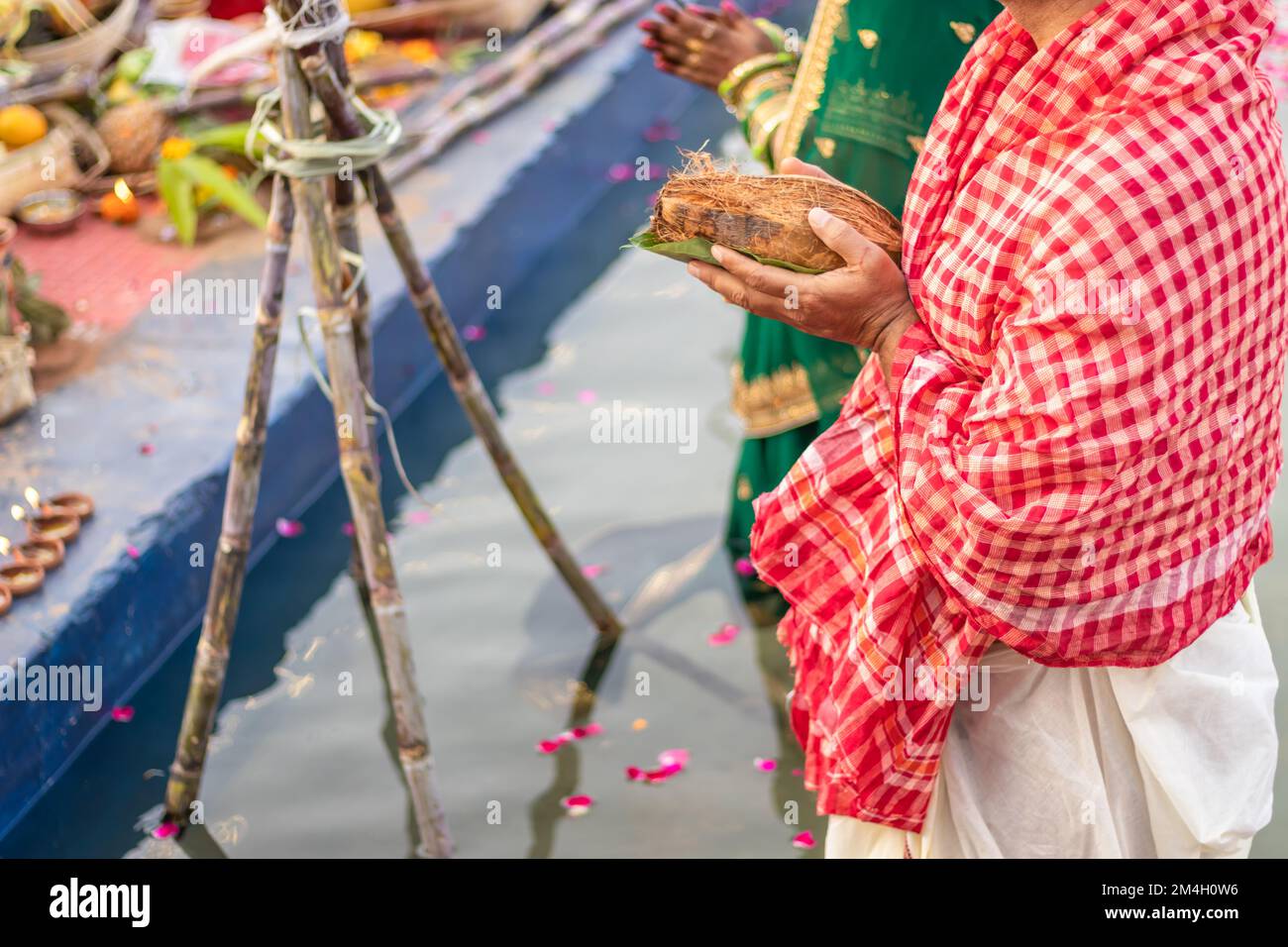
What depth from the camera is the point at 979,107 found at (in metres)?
1.67

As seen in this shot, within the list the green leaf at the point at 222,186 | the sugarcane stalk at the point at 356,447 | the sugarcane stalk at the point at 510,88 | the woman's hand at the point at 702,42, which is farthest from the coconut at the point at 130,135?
the woman's hand at the point at 702,42

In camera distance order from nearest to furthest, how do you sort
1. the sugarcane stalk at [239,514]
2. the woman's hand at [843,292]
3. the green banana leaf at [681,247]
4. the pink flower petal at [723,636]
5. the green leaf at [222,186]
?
the woman's hand at [843,292] < the green banana leaf at [681,247] < the sugarcane stalk at [239,514] < the pink flower petal at [723,636] < the green leaf at [222,186]

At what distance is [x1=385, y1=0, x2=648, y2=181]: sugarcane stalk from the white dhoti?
3.60m

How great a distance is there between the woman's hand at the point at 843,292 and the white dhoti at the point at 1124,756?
44cm

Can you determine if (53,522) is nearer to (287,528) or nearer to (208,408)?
(208,408)

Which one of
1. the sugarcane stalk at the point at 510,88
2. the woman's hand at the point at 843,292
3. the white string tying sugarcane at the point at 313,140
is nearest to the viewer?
the woman's hand at the point at 843,292

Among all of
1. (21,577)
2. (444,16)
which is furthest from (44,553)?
(444,16)

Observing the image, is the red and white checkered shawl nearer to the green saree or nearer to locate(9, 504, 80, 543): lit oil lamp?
the green saree

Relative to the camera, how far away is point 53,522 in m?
3.24

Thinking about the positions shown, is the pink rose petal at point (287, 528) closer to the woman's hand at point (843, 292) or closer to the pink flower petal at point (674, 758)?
the pink flower petal at point (674, 758)

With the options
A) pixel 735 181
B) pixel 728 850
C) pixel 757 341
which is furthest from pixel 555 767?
pixel 735 181

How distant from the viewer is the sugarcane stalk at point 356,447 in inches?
92.6

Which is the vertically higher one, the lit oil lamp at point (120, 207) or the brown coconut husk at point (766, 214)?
the brown coconut husk at point (766, 214)

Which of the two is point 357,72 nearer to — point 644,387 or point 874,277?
point 644,387
